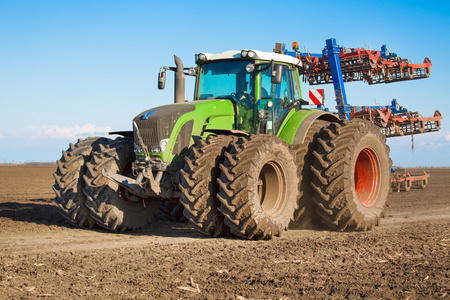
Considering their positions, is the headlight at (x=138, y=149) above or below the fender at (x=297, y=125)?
below

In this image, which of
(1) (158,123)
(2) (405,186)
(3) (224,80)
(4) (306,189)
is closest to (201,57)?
(3) (224,80)

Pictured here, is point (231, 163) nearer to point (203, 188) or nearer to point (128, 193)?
point (203, 188)

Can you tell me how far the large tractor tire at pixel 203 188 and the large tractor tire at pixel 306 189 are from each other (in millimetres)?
1895

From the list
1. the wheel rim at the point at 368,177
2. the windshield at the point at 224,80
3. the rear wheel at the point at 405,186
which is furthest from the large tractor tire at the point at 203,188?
the rear wheel at the point at 405,186

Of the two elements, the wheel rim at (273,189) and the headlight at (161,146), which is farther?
the wheel rim at (273,189)

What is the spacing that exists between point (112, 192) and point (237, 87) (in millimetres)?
2769

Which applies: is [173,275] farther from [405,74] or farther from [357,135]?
[405,74]

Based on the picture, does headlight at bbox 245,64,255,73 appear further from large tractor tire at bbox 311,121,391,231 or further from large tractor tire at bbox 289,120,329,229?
large tractor tire at bbox 311,121,391,231

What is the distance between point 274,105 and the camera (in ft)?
29.3

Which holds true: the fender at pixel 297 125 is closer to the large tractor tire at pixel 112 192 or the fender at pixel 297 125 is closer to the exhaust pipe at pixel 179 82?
the exhaust pipe at pixel 179 82

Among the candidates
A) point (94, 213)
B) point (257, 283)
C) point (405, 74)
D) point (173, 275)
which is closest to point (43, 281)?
point (173, 275)

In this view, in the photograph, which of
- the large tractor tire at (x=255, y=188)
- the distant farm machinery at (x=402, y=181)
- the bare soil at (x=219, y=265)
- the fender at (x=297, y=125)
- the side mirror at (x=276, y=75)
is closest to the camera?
the bare soil at (x=219, y=265)

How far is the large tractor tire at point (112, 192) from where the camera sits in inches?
313

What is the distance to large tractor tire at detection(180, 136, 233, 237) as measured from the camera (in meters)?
7.00
